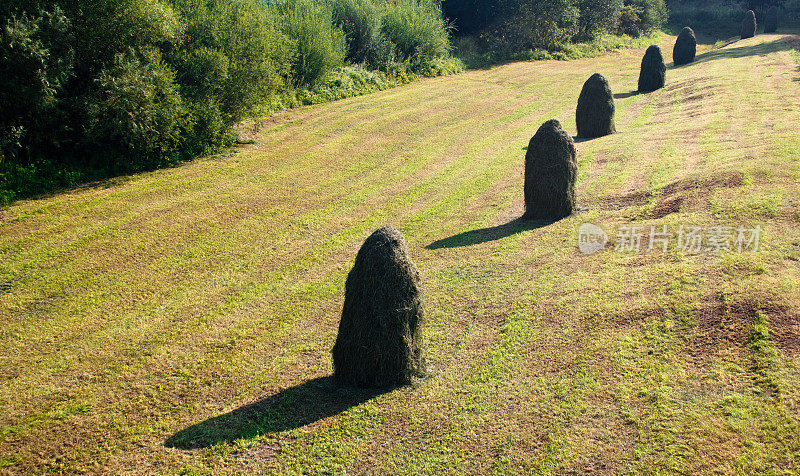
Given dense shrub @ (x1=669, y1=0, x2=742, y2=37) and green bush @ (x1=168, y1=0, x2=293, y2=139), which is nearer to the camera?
green bush @ (x1=168, y1=0, x2=293, y2=139)

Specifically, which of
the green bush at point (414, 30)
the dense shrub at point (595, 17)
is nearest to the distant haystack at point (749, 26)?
the dense shrub at point (595, 17)

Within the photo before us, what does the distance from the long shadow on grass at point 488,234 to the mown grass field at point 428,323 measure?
74 mm

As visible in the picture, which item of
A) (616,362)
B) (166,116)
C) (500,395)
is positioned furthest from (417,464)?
(166,116)

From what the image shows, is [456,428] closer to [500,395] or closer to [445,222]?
[500,395]

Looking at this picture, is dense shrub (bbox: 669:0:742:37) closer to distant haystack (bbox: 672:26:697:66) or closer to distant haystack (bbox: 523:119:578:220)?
distant haystack (bbox: 672:26:697:66)

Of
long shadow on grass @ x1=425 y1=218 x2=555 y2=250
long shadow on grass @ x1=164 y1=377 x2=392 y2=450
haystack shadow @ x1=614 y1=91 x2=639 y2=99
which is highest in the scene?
haystack shadow @ x1=614 y1=91 x2=639 y2=99

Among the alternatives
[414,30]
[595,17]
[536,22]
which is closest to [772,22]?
[595,17]

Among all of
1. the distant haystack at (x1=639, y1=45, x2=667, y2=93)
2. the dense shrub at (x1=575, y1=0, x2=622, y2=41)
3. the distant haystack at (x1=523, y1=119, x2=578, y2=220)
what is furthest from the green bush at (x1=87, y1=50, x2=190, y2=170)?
the dense shrub at (x1=575, y1=0, x2=622, y2=41)

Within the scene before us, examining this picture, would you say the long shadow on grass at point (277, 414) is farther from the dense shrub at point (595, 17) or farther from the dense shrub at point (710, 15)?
the dense shrub at point (710, 15)

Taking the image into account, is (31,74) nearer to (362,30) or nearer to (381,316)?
(381,316)

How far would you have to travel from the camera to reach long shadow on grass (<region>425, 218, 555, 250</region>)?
11.2 metres

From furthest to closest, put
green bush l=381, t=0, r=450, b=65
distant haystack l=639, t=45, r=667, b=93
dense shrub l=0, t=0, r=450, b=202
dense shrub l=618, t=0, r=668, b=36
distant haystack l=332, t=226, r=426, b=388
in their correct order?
1. dense shrub l=618, t=0, r=668, b=36
2. green bush l=381, t=0, r=450, b=65
3. distant haystack l=639, t=45, r=667, b=93
4. dense shrub l=0, t=0, r=450, b=202
5. distant haystack l=332, t=226, r=426, b=388

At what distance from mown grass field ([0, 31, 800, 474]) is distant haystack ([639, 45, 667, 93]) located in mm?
9763

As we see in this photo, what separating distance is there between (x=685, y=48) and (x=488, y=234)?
2916cm
